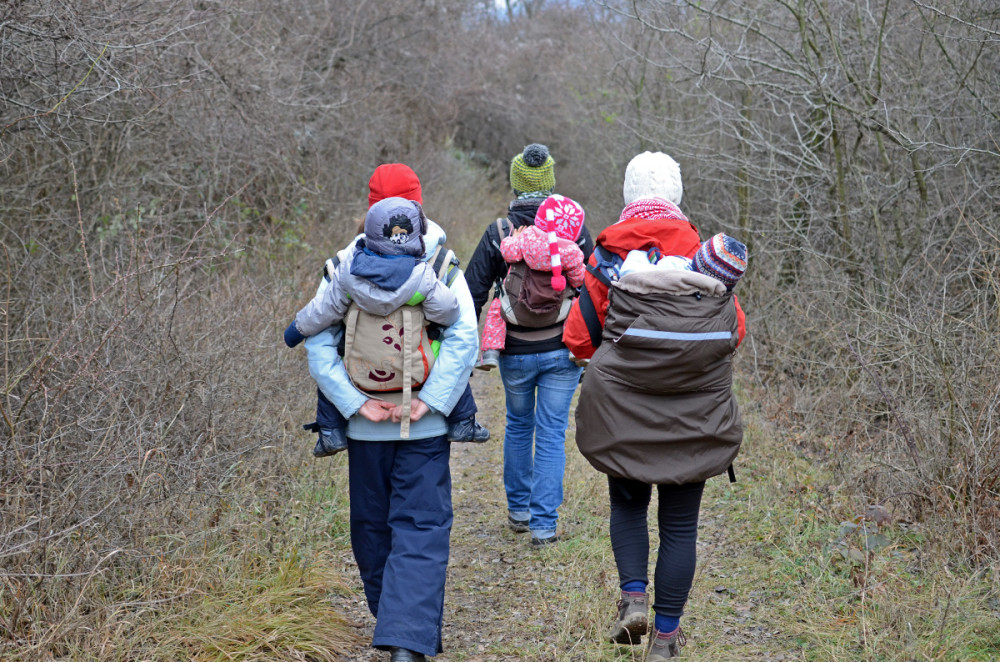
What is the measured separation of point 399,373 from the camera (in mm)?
3467

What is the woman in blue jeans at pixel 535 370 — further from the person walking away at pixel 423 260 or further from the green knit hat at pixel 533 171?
the person walking away at pixel 423 260

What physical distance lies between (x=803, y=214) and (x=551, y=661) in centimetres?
627

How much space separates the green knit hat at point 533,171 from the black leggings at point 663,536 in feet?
6.17

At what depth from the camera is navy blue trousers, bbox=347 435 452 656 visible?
11.2 ft

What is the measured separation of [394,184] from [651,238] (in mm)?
1026

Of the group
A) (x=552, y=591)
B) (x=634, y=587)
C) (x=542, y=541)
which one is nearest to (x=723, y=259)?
(x=634, y=587)

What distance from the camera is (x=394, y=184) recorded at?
11.7 ft

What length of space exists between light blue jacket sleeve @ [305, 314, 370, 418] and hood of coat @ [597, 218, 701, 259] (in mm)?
1120

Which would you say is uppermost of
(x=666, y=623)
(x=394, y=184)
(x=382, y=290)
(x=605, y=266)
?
(x=394, y=184)

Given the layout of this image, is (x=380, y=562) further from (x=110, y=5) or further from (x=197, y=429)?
(x=110, y=5)

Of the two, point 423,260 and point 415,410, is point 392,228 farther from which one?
point 415,410

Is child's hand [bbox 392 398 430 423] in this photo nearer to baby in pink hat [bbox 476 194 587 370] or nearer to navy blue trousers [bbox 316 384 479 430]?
navy blue trousers [bbox 316 384 479 430]

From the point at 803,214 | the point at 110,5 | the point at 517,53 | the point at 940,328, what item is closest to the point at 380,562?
the point at 940,328

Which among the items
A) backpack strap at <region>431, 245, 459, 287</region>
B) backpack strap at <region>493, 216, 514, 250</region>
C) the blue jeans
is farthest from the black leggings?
backpack strap at <region>493, 216, 514, 250</region>
